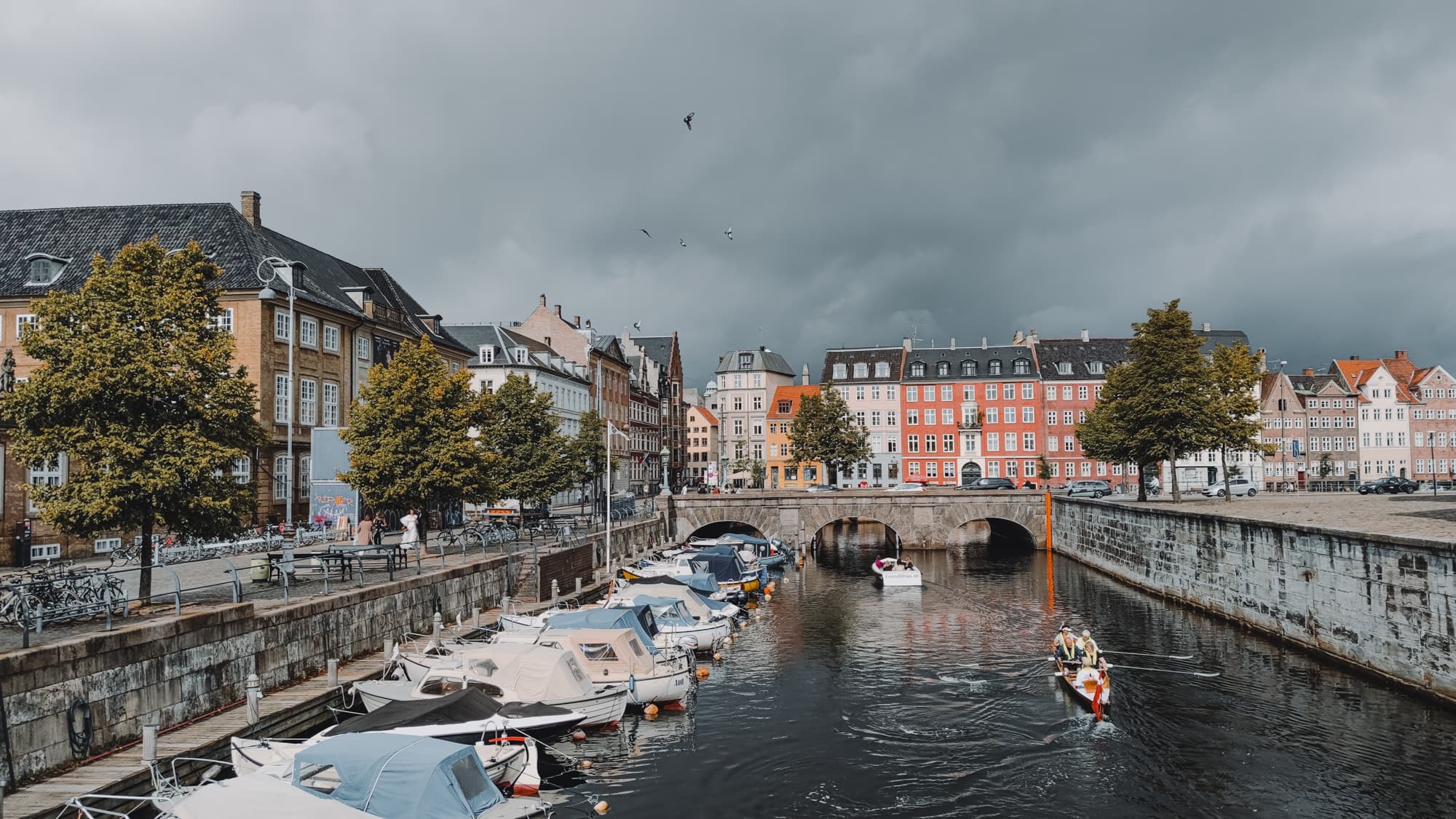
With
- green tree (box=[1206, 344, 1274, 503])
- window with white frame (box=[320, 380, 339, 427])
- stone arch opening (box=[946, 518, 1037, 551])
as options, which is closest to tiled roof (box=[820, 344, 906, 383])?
stone arch opening (box=[946, 518, 1037, 551])

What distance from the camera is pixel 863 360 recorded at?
113 m

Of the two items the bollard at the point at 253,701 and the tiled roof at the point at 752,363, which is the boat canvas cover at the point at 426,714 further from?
the tiled roof at the point at 752,363

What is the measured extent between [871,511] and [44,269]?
181 ft

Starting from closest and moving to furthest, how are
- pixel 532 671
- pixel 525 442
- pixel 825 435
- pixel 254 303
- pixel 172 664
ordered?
1. pixel 172 664
2. pixel 532 671
3. pixel 254 303
4. pixel 525 442
5. pixel 825 435

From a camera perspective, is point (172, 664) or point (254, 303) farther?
point (254, 303)

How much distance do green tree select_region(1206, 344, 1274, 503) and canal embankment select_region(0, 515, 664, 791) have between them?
4828cm

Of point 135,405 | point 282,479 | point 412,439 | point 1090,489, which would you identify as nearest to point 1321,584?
point 412,439

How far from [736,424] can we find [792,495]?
70.2 metres

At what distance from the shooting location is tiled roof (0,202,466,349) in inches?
1799

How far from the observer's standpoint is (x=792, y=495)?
73.1 metres

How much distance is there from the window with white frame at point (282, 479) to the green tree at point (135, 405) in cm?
2406

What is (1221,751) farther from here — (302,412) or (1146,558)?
(302,412)

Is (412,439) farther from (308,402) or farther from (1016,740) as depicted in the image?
(1016,740)

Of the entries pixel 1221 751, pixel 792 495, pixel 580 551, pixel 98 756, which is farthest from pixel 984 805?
pixel 792 495
